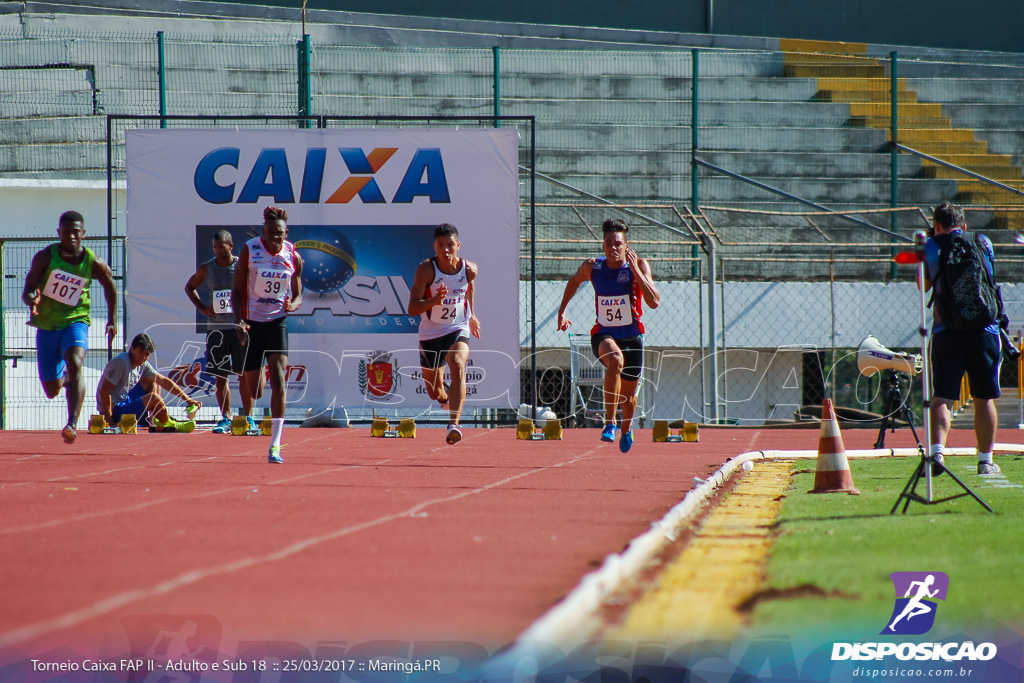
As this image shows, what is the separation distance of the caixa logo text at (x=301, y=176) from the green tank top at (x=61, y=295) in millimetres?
4217

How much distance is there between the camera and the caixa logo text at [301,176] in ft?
46.4

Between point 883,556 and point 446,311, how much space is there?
602 cm

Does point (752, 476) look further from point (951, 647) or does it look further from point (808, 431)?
point (808, 431)

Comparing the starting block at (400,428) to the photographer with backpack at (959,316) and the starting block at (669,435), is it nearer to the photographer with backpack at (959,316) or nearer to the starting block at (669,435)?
the starting block at (669,435)

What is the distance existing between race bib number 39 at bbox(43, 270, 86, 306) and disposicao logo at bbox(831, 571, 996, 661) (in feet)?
26.7

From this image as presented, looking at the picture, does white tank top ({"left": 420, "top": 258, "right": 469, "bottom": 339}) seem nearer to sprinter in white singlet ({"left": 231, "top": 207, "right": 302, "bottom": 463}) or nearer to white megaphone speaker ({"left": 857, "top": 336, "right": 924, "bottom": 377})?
sprinter in white singlet ({"left": 231, "top": 207, "right": 302, "bottom": 463})

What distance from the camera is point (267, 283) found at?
9.41 m

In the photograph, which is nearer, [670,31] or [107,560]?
[107,560]

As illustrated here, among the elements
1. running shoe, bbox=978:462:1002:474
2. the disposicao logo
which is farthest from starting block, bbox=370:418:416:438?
the disposicao logo

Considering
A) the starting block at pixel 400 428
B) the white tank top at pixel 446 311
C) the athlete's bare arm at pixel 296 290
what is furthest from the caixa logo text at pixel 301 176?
the athlete's bare arm at pixel 296 290

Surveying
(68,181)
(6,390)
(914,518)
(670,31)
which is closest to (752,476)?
(914,518)

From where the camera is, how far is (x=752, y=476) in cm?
879

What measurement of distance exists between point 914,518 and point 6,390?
44.2ft

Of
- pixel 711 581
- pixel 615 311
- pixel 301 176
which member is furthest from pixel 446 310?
pixel 711 581
